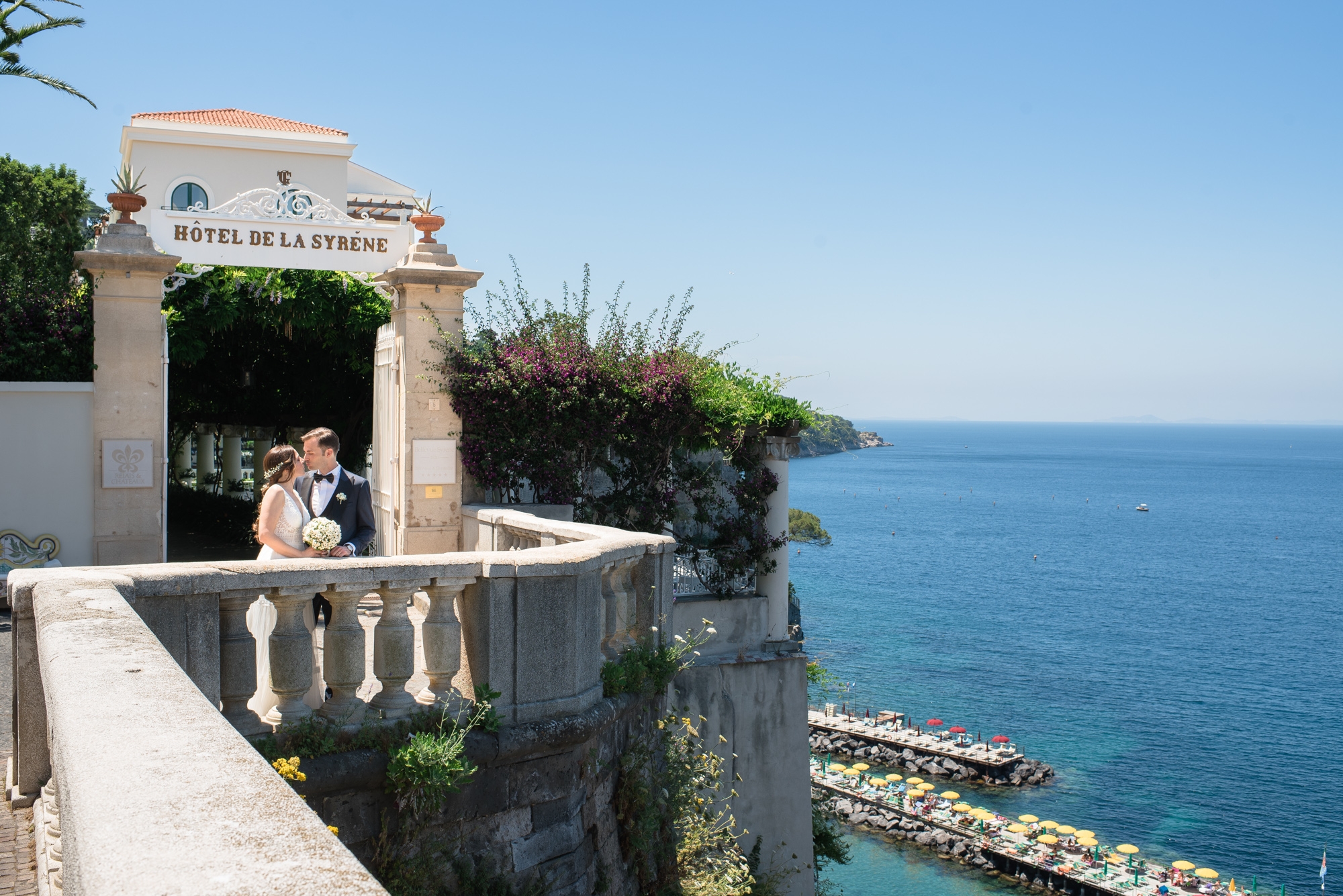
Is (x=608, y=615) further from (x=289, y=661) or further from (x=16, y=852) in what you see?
(x=16, y=852)

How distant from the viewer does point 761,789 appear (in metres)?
Result: 11.1

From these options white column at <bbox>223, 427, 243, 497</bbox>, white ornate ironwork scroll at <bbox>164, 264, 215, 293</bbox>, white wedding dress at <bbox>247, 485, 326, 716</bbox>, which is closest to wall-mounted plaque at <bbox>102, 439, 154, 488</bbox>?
white ornate ironwork scroll at <bbox>164, 264, 215, 293</bbox>

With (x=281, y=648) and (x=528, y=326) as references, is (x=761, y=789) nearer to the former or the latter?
(x=528, y=326)

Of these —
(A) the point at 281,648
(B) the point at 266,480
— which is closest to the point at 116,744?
(A) the point at 281,648

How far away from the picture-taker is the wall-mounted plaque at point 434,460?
1038 cm

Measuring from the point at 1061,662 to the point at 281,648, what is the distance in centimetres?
5215

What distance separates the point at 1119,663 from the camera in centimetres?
5106

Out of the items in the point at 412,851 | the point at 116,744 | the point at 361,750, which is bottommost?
the point at 412,851

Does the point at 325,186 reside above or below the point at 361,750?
above

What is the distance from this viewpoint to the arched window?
22.8 metres

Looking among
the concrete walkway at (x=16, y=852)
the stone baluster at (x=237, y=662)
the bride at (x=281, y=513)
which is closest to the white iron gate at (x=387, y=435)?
the bride at (x=281, y=513)

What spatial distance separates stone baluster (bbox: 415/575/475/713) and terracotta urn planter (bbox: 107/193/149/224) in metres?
6.87

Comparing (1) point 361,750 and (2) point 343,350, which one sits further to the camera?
(2) point 343,350

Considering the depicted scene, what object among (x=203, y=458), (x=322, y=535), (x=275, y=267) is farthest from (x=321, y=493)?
(x=203, y=458)
